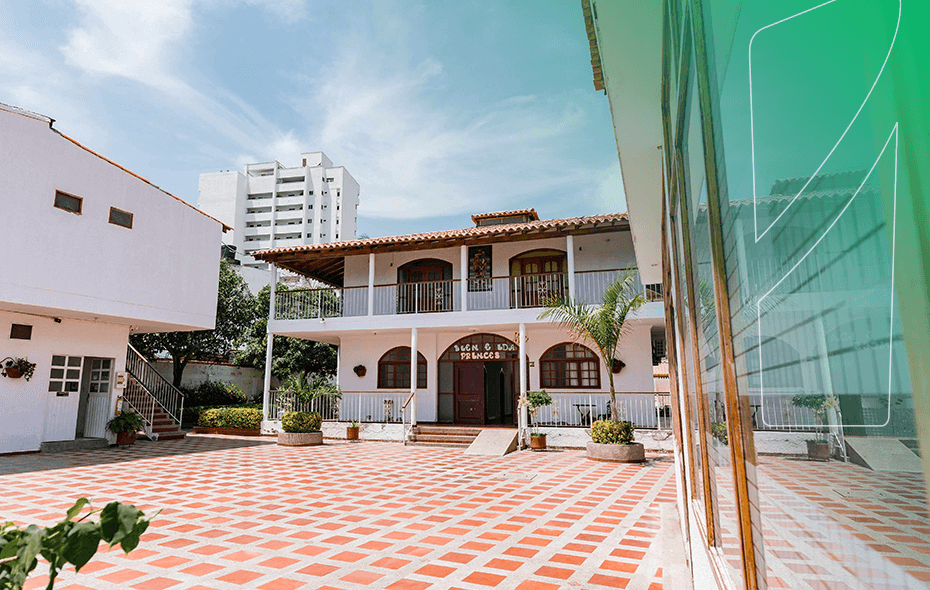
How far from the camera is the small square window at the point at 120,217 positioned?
11.4 metres

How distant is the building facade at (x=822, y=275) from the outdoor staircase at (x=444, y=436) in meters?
12.1

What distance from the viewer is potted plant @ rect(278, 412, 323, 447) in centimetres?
1288

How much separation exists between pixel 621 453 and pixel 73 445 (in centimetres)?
1164

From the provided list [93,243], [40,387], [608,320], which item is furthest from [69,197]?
[608,320]

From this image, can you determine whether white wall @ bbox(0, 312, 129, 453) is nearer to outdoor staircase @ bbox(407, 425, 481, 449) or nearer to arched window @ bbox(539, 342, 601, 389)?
outdoor staircase @ bbox(407, 425, 481, 449)

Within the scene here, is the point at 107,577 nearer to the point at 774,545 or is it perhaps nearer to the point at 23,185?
the point at 774,545

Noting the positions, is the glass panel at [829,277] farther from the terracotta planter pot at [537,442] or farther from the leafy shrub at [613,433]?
the terracotta planter pot at [537,442]

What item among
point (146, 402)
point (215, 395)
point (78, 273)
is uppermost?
point (78, 273)

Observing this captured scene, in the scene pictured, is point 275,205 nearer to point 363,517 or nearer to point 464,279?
point 464,279

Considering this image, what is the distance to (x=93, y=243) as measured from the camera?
430 inches

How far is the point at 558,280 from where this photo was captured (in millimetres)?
13984

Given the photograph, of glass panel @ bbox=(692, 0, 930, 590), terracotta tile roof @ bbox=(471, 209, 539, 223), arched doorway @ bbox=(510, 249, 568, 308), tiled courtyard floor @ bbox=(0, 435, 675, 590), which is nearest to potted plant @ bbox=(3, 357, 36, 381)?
tiled courtyard floor @ bbox=(0, 435, 675, 590)

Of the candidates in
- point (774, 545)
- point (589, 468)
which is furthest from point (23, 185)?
point (774, 545)

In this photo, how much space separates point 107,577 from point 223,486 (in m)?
3.75
